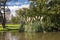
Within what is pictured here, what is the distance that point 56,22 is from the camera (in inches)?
503

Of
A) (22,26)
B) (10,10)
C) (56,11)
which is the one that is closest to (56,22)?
(56,11)

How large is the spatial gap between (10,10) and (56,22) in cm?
287

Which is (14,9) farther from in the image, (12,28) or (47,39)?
(47,39)

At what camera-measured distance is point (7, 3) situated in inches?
501

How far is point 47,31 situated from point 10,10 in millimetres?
2558

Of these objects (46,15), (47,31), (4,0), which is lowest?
(47,31)

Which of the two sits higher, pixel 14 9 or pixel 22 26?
pixel 14 9

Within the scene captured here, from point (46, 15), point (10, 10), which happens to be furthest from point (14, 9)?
point (46, 15)

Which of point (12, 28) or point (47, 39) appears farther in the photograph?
point (12, 28)

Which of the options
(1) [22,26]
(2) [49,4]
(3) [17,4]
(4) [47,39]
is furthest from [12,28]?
(4) [47,39]

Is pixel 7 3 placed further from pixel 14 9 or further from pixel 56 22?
pixel 56 22

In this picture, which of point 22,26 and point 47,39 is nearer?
point 47,39

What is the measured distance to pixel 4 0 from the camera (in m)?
12.7

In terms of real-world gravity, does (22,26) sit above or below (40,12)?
below
